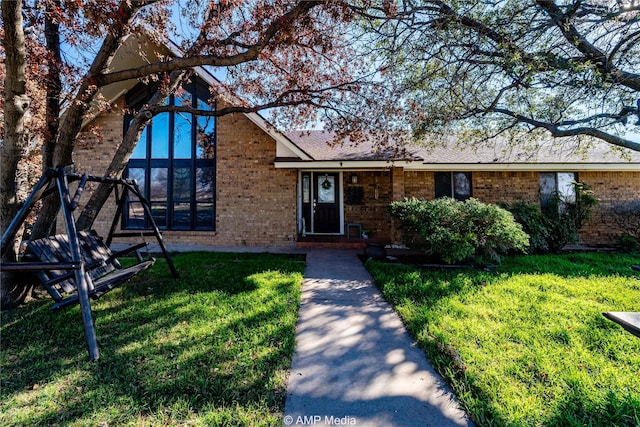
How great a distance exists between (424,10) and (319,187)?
6688mm

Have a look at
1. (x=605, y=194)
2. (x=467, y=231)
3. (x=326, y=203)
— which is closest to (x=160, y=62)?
(x=467, y=231)

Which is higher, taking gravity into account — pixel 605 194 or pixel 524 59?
pixel 524 59

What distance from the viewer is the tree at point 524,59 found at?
5145mm

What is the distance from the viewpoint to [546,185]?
10.3m

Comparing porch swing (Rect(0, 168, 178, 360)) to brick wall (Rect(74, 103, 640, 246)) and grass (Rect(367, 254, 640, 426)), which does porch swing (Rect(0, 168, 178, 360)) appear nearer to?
grass (Rect(367, 254, 640, 426))

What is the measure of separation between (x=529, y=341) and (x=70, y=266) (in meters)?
4.99

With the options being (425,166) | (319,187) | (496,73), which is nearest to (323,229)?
(319,187)

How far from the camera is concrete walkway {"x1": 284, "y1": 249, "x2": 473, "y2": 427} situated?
211cm

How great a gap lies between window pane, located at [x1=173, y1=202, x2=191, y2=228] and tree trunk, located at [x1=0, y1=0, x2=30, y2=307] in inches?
214

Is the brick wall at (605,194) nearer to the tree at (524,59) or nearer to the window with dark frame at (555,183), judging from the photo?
the window with dark frame at (555,183)

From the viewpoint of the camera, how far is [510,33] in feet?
17.4

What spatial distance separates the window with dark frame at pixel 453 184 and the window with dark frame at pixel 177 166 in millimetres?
8193

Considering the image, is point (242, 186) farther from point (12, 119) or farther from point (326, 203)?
point (12, 119)

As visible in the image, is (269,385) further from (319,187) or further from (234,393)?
(319,187)
